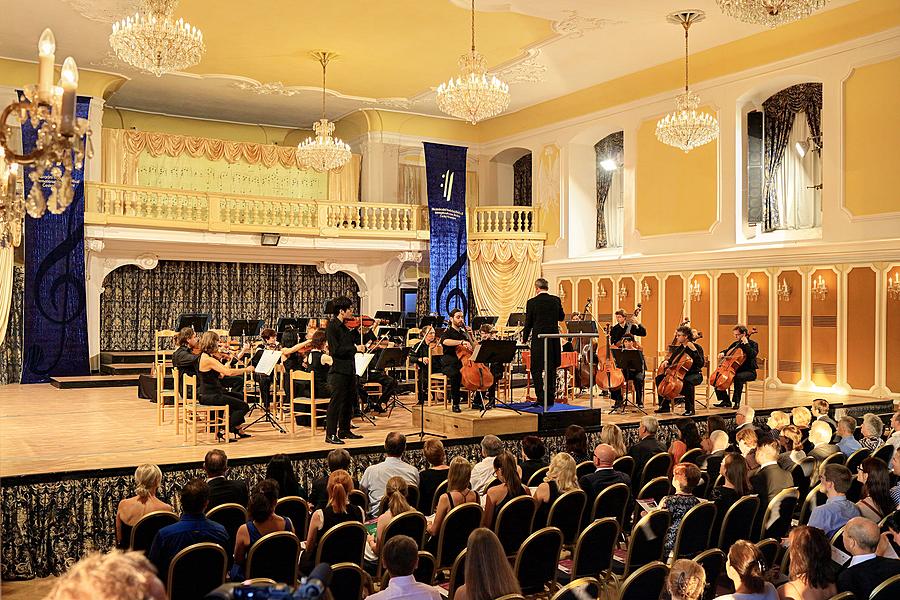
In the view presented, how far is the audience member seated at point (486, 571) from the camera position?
3674mm

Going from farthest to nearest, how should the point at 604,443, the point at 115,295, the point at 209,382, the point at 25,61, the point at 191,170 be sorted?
the point at 191,170 → the point at 115,295 → the point at 25,61 → the point at 209,382 → the point at 604,443

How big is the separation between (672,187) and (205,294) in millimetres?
10041

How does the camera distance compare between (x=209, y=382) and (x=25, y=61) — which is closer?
(x=209, y=382)

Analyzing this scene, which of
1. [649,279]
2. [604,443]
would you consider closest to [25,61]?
[649,279]

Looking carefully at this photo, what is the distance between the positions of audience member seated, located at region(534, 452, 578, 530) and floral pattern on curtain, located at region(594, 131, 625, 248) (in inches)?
507

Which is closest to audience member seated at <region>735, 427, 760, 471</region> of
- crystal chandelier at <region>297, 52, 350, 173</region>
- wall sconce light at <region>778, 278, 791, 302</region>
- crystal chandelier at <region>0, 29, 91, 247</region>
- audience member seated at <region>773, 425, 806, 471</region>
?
audience member seated at <region>773, 425, 806, 471</region>

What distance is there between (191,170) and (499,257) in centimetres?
711

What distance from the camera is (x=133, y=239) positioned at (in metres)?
15.8

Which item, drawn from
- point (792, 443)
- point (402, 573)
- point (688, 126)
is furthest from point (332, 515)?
point (688, 126)

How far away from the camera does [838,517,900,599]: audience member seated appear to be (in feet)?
13.4

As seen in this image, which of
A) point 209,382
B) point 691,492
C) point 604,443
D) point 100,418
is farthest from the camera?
point 100,418

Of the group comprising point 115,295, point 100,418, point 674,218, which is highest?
point 674,218

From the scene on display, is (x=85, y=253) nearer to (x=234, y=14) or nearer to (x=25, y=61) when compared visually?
(x=25, y=61)

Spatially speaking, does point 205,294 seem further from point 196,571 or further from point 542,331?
point 196,571
